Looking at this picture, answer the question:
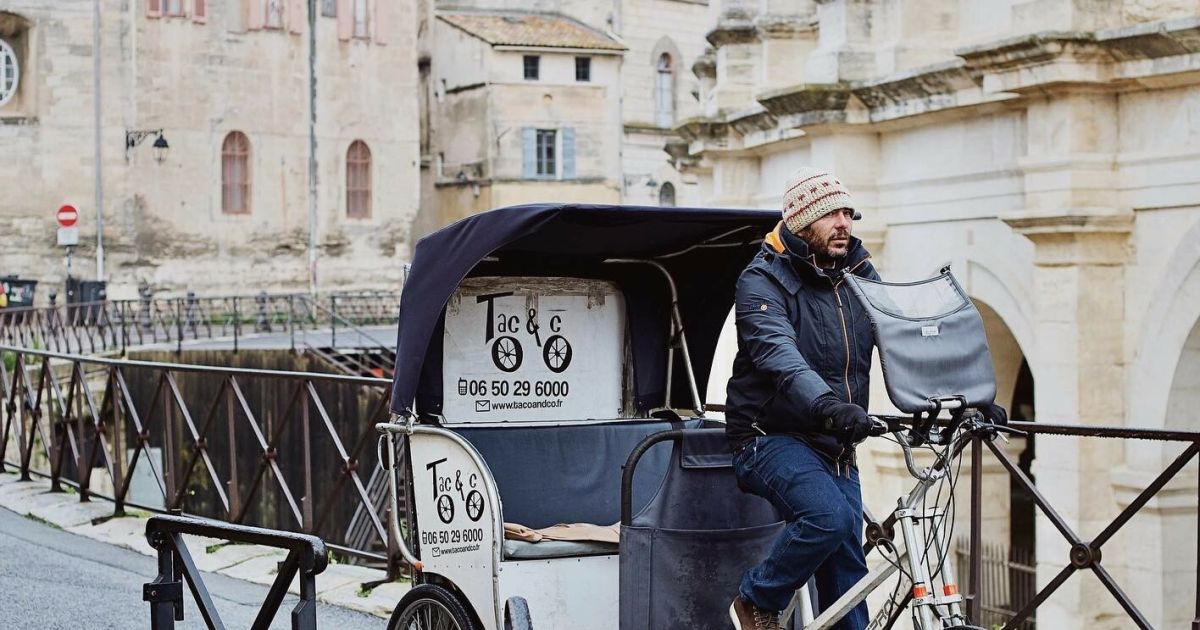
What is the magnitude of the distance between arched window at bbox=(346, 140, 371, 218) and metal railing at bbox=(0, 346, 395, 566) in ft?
50.5

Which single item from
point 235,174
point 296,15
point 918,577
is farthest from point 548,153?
point 918,577

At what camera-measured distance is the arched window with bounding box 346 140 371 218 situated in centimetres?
4769

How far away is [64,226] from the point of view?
4084 centimetres

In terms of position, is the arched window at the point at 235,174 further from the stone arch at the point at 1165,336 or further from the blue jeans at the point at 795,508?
the blue jeans at the point at 795,508

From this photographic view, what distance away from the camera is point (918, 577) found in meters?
4.84

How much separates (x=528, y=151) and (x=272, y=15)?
9599 mm

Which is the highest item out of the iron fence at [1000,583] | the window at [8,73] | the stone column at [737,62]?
the window at [8,73]

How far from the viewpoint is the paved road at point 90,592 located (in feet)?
26.7

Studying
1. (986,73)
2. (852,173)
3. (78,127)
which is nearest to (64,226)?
(78,127)

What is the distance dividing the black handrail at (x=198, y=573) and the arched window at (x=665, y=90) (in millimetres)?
51585

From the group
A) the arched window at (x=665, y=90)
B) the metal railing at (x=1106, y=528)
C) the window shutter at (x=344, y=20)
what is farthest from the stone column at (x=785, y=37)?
the arched window at (x=665, y=90)

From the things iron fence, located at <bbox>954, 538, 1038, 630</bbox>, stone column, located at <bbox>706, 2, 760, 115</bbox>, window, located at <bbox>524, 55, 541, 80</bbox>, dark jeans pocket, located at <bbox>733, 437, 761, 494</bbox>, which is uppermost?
window, located at <bbox>524, 55, 541, 80</bbox>

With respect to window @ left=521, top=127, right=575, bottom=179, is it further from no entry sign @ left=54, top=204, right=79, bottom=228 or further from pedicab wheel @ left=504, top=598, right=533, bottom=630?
pedicab wheel @ left=504, top=598, right=533, bottom=630

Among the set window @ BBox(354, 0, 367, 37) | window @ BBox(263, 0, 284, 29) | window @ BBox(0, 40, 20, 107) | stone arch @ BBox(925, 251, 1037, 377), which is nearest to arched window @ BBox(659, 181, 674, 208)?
window @ BBox(354, 0, 367, 37)
